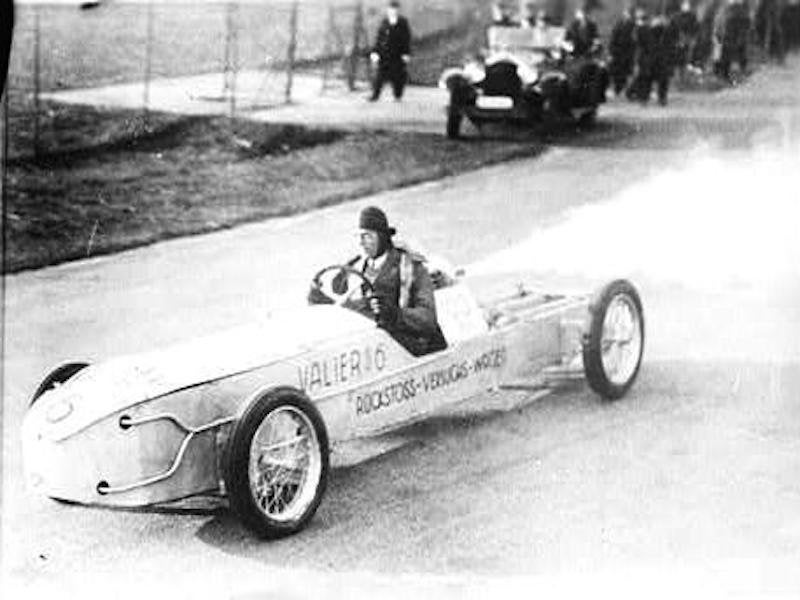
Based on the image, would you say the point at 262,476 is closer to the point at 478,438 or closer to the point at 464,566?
the point at 464,566

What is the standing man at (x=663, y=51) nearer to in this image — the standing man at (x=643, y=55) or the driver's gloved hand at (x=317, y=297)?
the standing man at (x=643, y=55)

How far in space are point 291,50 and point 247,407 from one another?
1743mm

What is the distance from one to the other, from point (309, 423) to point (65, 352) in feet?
4.30

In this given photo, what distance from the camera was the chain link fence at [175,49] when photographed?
15.7 ft

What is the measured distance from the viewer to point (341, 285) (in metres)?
5.18

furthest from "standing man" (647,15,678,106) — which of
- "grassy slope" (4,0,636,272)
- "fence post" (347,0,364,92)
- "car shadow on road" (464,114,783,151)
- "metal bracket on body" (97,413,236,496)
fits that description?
"metal bracket on body" (97,413,236,496)

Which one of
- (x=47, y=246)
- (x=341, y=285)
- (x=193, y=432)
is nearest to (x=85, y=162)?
(x=47, y=246)

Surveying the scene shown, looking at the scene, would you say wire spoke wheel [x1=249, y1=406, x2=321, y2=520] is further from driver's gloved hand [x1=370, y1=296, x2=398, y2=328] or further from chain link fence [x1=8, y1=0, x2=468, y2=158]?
chain link fence [x1=8, y1=0, x2=468, y2=158]

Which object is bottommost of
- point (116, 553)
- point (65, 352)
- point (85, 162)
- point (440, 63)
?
point (116, 553)

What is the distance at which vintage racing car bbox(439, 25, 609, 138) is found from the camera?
21.4 ft

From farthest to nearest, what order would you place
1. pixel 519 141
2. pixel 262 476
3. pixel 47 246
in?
pixel 519 141 → pixel 47 246 → pixel 262 476

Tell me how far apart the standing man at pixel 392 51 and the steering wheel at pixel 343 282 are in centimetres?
76

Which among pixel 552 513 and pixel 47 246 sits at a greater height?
pixel 47 246

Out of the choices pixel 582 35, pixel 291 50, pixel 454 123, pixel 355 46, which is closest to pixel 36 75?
pixel 291 50
